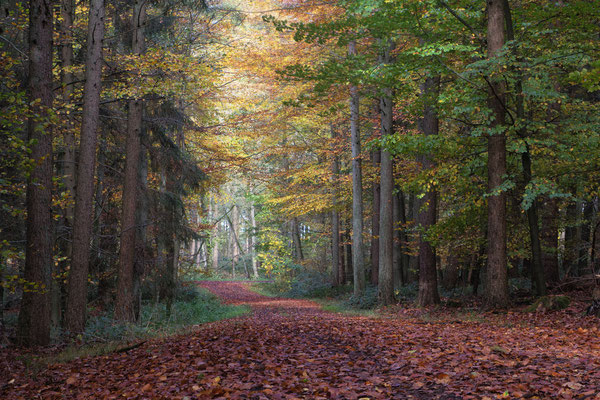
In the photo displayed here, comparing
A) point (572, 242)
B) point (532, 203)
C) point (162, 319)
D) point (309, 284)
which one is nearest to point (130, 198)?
point (162, 319)

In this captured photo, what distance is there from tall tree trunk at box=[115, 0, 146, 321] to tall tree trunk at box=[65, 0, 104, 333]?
219cm

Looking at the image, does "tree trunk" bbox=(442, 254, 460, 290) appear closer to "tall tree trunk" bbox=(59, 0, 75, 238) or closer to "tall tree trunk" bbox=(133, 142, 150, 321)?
"tall tree trunk" bbox=(133, 142, 150, 321)

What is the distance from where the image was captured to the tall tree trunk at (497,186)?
10.3 metres

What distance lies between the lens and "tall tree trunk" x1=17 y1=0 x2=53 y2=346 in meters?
8.20

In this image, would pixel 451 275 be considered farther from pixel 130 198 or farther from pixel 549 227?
pixel 130 198

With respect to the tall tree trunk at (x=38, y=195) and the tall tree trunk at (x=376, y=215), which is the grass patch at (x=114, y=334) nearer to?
the tall tree trunk at (x=38, y=195)

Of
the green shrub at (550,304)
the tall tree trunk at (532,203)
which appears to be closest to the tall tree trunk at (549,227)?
the tall tree trunk at (532,203)

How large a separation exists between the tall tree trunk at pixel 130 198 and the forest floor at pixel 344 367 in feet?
12.6

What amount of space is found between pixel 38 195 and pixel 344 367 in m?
6.58

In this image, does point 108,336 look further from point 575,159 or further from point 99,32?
point 575,159

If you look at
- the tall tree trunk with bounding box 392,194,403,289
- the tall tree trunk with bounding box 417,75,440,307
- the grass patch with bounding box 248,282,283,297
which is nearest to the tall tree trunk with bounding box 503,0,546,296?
the tall tree trunk with bounding box 417,75,440,307

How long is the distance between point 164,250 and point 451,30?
38.1ft

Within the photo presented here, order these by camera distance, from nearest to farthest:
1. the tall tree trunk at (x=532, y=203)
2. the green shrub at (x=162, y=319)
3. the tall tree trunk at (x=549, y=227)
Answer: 1. the green shrub at (x=162, y=319)
2. the tall tree trunk at (x=532, y=203)
3. the tall tree trunk at (x=549, y=227)

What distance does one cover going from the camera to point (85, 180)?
922 centimetres
